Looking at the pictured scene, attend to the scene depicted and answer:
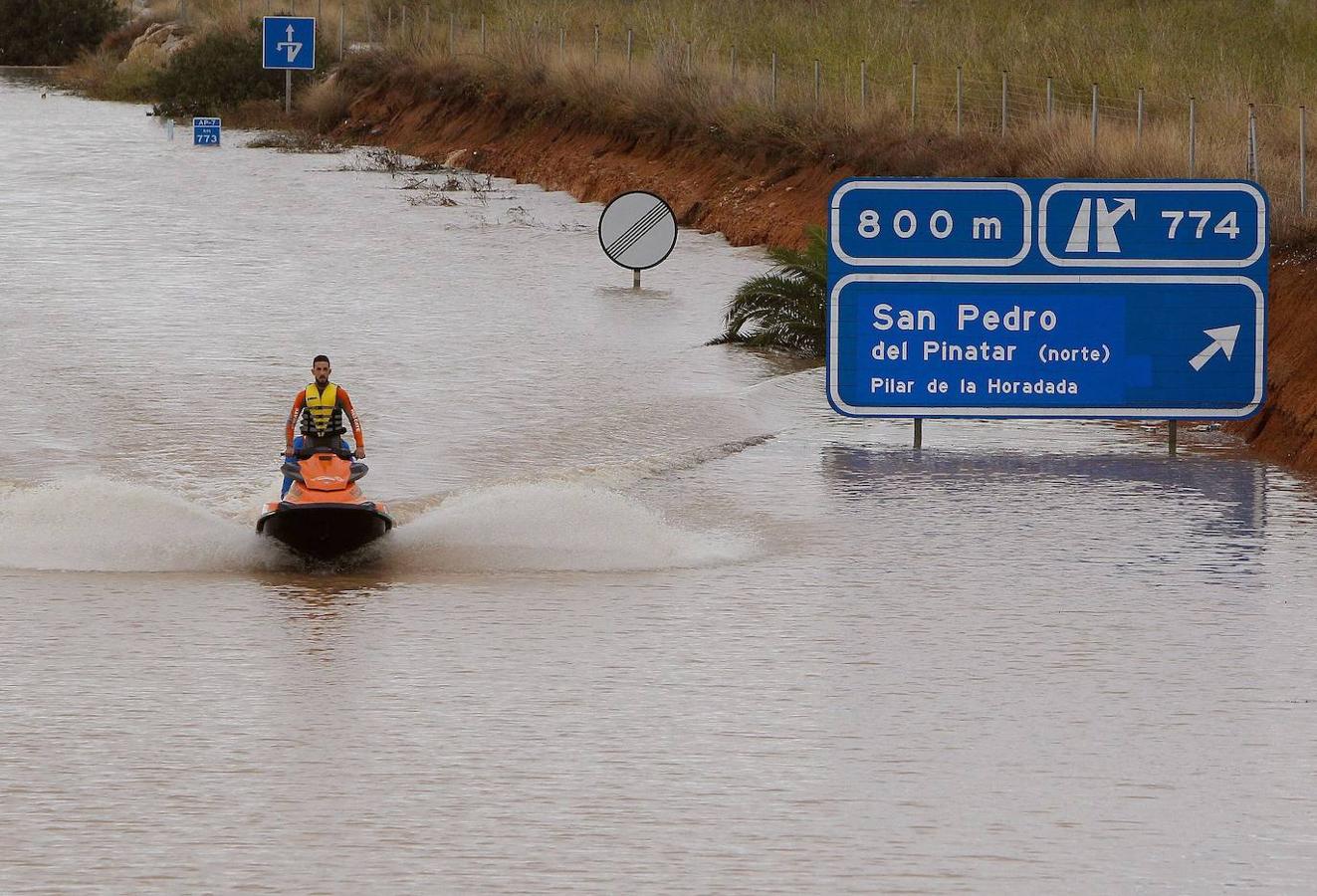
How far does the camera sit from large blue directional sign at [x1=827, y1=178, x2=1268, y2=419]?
18000mm

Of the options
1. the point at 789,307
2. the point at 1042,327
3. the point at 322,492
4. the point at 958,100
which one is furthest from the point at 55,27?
the point at 322,492

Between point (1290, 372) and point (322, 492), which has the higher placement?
point (1290, 372)

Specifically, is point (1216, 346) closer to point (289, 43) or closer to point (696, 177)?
point (696, 177)

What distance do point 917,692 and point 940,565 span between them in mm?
3226

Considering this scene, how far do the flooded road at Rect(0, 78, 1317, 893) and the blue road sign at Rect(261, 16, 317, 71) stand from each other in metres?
39.1

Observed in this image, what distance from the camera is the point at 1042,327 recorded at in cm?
1809

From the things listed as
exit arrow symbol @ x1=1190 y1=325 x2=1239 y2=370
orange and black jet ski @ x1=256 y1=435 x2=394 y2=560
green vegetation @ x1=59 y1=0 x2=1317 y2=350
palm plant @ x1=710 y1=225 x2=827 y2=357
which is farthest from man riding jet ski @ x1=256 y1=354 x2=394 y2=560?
green vegetation @ x1=59 y1=0 x2=1317 y2=350

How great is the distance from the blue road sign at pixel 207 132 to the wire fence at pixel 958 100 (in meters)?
6.39

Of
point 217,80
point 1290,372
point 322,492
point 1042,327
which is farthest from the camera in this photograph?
point 217,80

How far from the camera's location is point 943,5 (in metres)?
52.2

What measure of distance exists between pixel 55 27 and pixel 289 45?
41.4 m

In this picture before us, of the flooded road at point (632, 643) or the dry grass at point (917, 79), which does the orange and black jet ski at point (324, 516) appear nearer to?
the flooded road at point (632, 643)

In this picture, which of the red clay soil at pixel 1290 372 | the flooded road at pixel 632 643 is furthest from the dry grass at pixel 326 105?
the red clay soil at pixel 1290 372

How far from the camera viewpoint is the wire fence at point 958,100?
25.5 meters
